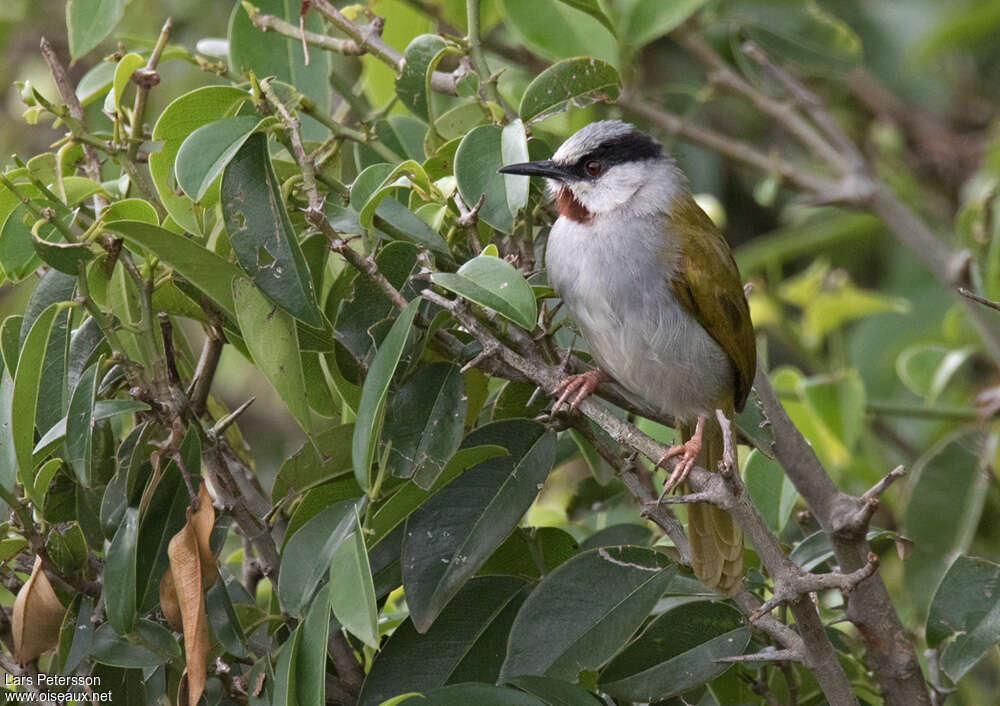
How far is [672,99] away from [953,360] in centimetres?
107

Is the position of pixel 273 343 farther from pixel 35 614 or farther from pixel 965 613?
pixel 965 613

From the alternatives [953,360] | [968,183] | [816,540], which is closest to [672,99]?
[953,360]

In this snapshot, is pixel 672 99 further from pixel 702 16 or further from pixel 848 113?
pixel 848 113

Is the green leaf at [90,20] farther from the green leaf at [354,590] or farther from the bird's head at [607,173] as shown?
the green leaf at [354,590]

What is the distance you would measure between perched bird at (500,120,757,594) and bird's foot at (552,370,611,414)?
13.7 inches

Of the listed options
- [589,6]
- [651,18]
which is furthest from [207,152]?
[651,18]

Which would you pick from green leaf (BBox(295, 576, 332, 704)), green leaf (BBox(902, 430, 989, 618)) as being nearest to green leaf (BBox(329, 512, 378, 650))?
green leaf (BBox(295, 576, 332, 704))

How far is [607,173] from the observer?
2742 millimetres

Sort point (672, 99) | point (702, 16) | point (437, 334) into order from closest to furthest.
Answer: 1. point (437, 334)
2. point (672, 99)
3. point (702, 16)

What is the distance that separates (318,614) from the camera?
158 centimetres

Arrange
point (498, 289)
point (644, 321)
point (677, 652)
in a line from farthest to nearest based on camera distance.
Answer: point (644, 321), point (677, 652), point (498, 289)

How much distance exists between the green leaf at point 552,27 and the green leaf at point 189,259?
1389 millimetres

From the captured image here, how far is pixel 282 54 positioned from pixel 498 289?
0.96 metres

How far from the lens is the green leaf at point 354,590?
1.44m
